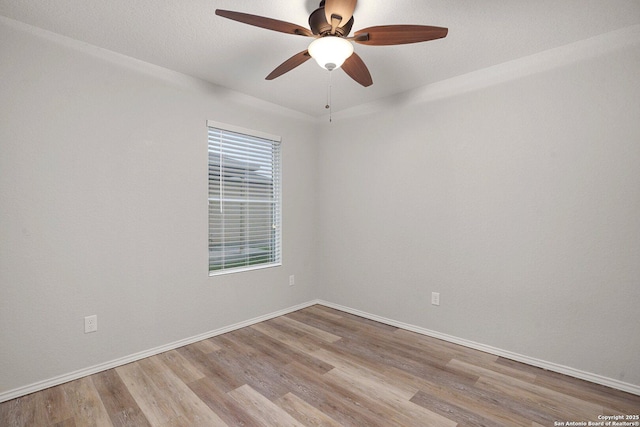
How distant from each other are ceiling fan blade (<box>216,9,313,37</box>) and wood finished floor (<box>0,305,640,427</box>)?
225 cm

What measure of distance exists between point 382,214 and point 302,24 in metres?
2.08

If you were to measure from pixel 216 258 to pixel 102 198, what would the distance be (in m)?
1.15

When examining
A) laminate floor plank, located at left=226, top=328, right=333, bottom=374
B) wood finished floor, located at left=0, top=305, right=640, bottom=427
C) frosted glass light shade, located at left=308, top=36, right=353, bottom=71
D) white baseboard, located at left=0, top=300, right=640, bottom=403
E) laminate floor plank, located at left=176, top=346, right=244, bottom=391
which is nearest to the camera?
frosted glass light shade, located at left=308, top=36, right=353, bottom=71

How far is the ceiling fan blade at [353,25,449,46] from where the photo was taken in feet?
5.49

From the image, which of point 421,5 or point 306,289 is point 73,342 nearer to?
point 306,289

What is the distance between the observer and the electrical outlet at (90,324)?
2357 mm

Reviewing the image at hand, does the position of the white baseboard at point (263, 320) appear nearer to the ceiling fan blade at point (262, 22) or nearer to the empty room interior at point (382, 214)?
the empty room interior at point (382, 214)

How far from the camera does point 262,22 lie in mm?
1679

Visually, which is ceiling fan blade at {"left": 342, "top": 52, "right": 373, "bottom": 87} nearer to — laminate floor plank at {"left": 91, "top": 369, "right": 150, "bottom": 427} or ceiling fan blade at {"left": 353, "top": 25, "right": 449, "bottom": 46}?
ceiling fan blade at {"left": 353, "top": 25, "right": 449, "bottom": 46}

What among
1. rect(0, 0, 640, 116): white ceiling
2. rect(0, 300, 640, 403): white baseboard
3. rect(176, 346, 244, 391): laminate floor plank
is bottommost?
rect(176, 346, 244, 391): laminate floor plank

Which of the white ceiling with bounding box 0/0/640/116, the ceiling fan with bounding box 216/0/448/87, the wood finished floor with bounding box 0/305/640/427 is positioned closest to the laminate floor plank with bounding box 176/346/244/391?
the wood finished floor with bounding box 0/305/640/427

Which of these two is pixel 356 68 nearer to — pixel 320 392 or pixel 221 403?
pixel 320 392

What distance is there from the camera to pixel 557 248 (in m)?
2.43

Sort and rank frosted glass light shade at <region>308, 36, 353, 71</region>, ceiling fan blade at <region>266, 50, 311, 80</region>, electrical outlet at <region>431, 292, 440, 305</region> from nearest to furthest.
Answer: frosted glass light shade at <region>308, 36, 353, 71</region> → ceiling fan blade at <region>266, 50, 311, 80</region> → electrical outlet at <region>431, 292, 440, 305</region>
